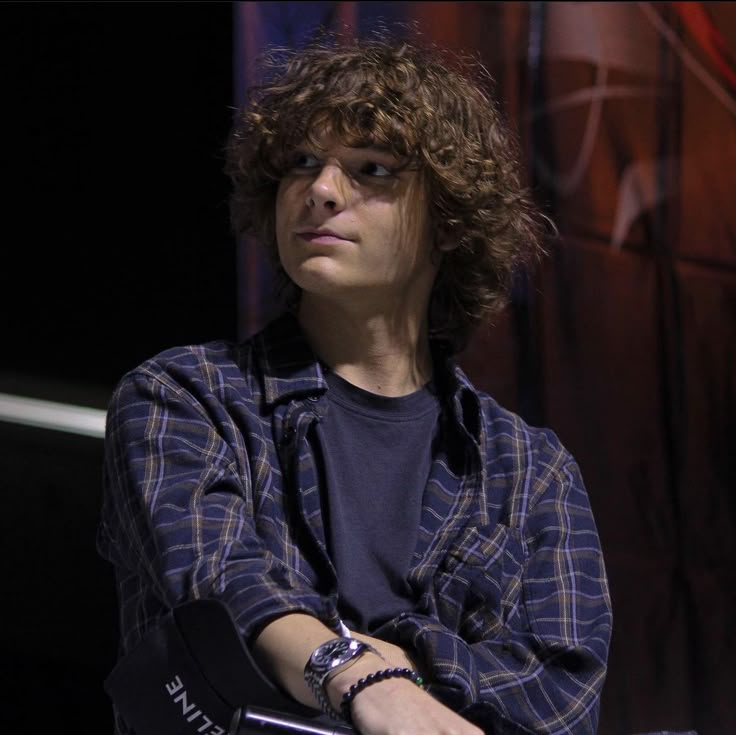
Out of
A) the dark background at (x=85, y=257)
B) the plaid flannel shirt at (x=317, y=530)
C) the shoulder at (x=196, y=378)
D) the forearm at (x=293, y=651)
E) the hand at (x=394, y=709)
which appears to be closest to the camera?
the hand at (x=394, y=709)

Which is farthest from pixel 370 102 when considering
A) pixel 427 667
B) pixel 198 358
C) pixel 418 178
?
pixel 427 667

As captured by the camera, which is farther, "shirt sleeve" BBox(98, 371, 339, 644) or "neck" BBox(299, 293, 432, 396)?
"neck" BBox(299, 293, 432, 396)

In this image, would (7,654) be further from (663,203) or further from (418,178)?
(663,203)

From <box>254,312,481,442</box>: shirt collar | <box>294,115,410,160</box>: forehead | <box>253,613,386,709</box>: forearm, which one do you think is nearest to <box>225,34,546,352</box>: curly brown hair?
<box>294,115,410,160</box>: forehead

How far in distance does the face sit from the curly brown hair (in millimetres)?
29

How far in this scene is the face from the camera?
165 cm

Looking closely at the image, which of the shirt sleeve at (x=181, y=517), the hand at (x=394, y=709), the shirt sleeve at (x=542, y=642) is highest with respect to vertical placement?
the shirt sleeve at (x=181, y=517)

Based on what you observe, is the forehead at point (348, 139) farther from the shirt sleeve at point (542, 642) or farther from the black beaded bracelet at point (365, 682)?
the black beaded bracelet at point (365, 682)

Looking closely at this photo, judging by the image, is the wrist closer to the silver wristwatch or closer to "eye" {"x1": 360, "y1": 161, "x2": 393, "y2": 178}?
the silver wristwatch

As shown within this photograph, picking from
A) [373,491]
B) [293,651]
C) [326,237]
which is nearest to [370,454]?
[373,491]

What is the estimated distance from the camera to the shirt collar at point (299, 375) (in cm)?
166

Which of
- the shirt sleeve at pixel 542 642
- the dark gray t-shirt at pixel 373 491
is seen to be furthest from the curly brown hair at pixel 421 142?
the shirt sleeve at pixel 542 642

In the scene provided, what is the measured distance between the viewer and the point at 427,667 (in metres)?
1.50

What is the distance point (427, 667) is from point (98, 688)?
3.10 feet
